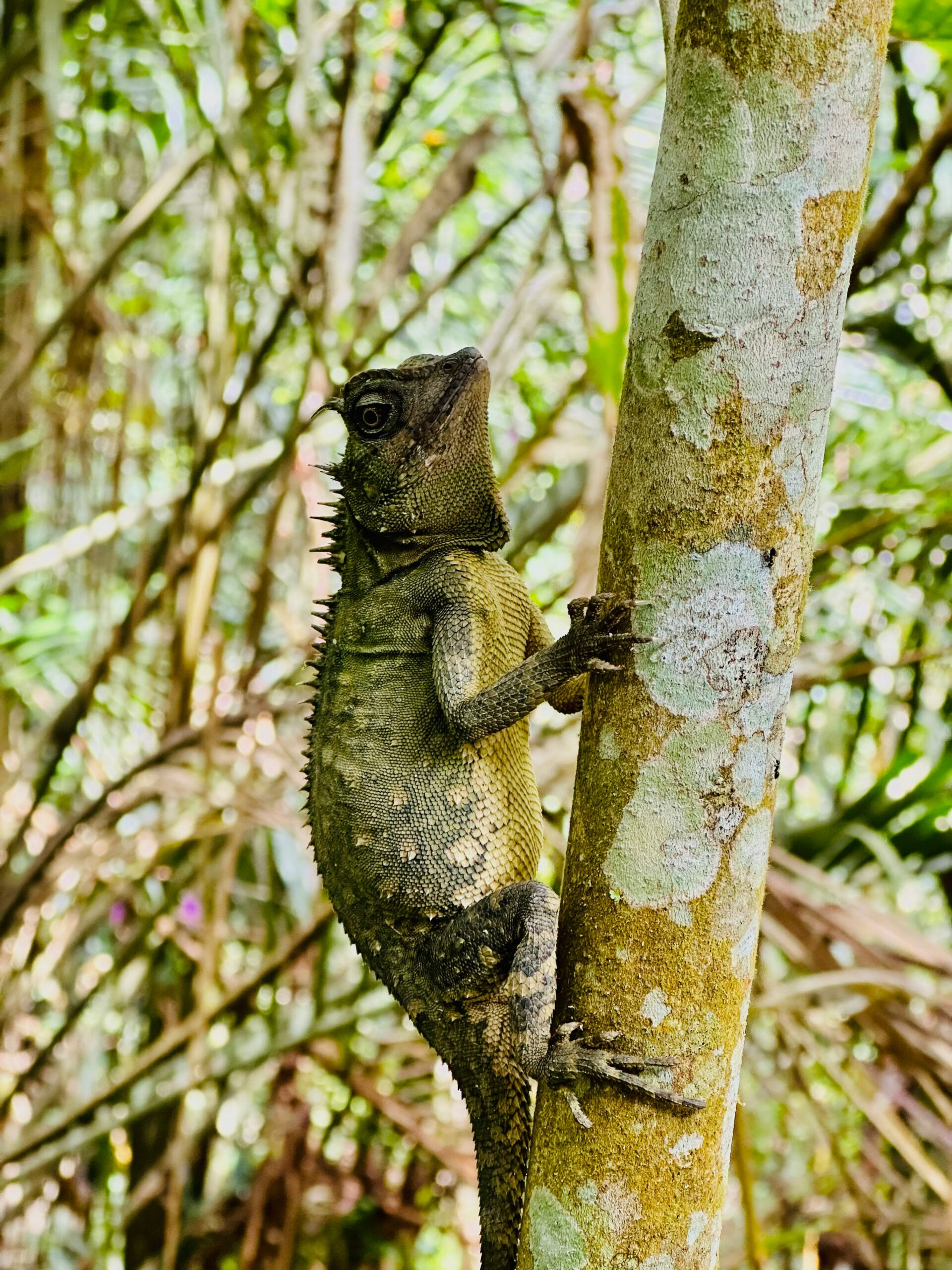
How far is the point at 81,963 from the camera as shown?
5.14 metres

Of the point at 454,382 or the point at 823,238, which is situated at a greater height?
the point at 454,382

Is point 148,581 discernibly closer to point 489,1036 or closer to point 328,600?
point 328,600

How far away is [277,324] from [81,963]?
322 centimetres

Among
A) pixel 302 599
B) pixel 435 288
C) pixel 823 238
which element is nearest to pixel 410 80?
pixel 435 288

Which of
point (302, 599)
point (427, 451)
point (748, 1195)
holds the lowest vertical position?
point (748, 1195)

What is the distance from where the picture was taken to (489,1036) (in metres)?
2.00

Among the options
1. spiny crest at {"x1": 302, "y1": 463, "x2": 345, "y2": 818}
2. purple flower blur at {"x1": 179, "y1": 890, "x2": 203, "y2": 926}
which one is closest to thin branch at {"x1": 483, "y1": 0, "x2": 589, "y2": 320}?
spiny crest at {"x1": 302, "y1": 463, "x2": 345, "y2": 818}

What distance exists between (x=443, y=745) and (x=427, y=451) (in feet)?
2.03

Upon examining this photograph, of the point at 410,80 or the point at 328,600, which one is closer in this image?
the point at 328,600

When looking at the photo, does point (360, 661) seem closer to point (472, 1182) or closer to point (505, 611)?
point (505, 611)

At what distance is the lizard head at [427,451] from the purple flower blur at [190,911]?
9.29 feet

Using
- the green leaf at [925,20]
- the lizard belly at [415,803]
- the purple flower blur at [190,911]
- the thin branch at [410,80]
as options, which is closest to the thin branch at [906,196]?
the green leaf at [925,20]

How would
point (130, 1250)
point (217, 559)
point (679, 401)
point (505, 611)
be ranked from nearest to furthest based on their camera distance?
point (679, 401) → point (505, 611) → point (217, 559) → point (130, 1250)

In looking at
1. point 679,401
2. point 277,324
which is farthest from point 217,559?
point 679,401
